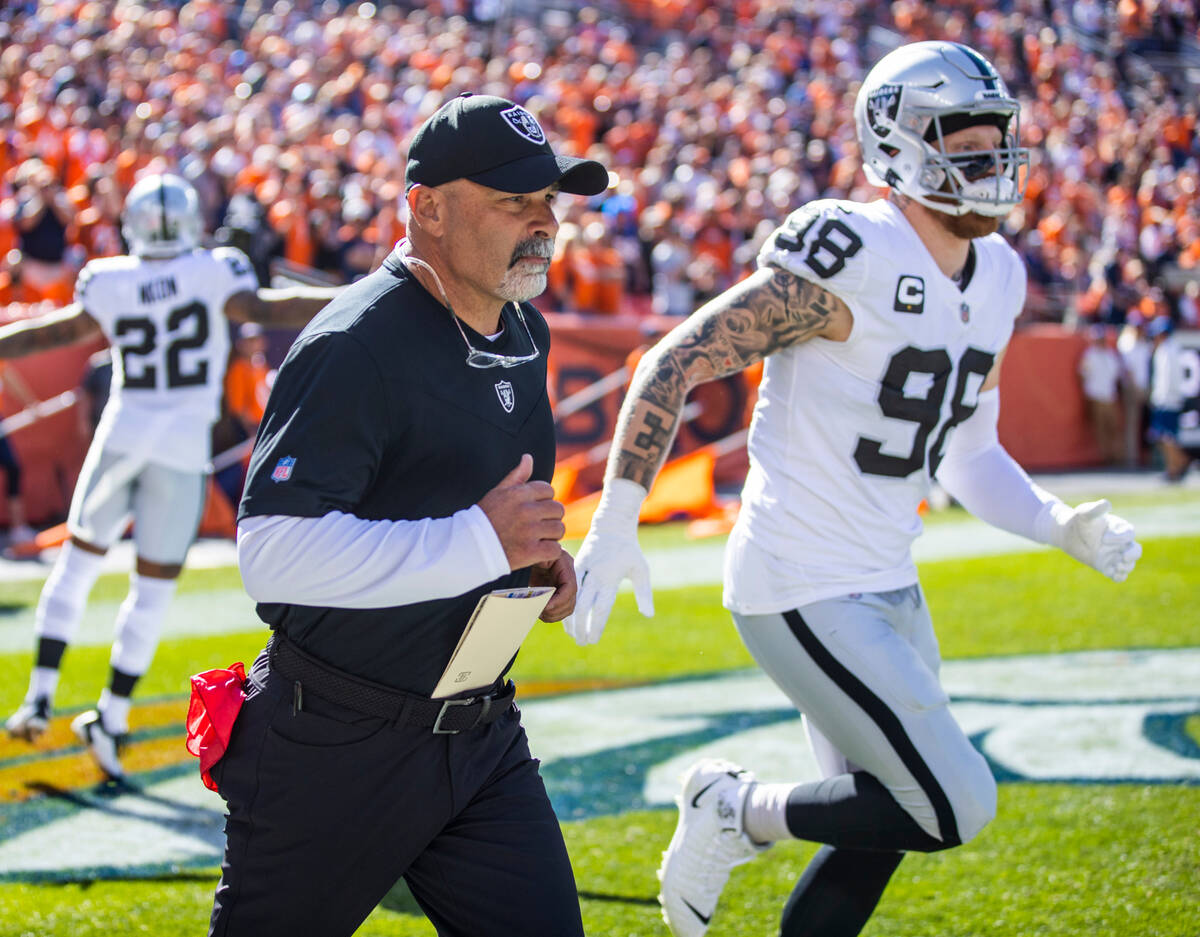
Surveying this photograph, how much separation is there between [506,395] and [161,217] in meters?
3.46

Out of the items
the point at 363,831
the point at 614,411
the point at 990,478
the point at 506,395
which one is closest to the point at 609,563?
the point at 506,395

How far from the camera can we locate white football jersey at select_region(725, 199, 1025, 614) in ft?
10.6

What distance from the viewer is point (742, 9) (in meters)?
23.6

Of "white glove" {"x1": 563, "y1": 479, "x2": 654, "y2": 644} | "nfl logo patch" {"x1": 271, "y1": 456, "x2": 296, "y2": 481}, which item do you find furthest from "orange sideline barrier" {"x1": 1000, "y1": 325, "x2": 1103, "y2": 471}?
"nfl logo patch" {"x1": 271, "y1": 456, "x2": 296, "y2": 481}

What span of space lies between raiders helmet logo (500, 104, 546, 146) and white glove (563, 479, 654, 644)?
93cm

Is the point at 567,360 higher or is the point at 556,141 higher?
the point at 556,141

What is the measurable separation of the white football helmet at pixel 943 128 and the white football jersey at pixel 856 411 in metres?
0.13

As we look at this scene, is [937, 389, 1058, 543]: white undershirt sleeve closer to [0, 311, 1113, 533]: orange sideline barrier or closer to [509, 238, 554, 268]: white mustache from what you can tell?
[509, 238, 554, 268]: white mustache

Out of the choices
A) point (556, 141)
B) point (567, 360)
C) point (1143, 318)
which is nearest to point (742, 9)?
point (556, 141)

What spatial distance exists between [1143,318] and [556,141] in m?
7.38

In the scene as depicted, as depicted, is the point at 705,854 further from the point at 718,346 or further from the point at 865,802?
the point at 718,346

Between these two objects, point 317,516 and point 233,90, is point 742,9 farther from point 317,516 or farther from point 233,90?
point 317,516

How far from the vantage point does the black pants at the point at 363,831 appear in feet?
7.80

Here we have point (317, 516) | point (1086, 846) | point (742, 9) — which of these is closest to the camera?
point (317, 516)
